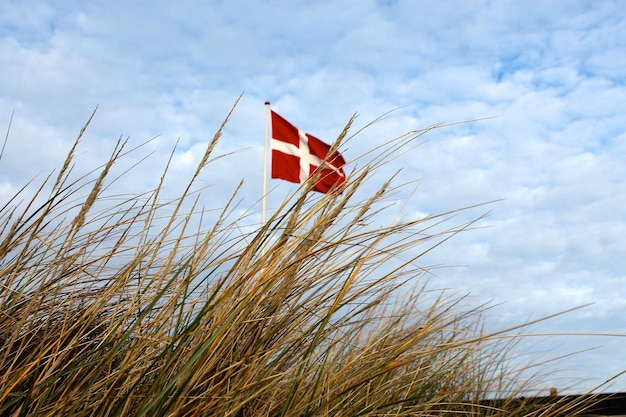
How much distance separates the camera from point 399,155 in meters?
1.81

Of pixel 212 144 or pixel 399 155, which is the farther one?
A: pixel 399 155

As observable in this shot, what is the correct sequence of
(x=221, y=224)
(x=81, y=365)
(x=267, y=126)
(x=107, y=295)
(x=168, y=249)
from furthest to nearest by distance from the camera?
(x=267, y=126), (x=168, y=249), (x=221, y=224), (x=107, y=295), (x=81, y=365)

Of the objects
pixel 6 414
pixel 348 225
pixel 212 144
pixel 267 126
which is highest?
pixel 267 126

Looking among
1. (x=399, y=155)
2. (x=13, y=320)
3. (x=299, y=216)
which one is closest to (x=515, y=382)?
(x=399, y=155)

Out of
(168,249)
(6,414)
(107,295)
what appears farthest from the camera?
(168,249)

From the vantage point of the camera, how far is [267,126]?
8008 millimetres

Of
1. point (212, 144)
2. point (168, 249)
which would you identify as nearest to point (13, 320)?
point (168, 249)

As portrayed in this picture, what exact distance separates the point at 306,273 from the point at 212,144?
410 millimetres

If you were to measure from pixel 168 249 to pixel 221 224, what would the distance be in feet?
0.81

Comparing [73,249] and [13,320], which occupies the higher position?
[73,249]

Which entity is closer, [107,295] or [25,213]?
[107,295]

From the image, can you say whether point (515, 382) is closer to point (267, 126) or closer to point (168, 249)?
point (168, 249)

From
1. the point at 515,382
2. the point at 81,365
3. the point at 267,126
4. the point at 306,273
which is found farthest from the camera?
the point at 267,126

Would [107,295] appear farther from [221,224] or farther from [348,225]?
[348,225]
